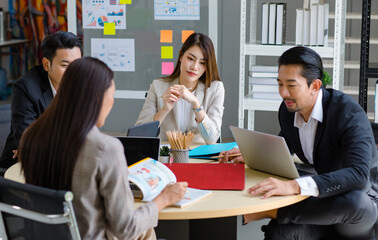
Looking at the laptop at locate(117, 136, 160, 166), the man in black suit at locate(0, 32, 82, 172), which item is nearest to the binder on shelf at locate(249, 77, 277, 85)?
the man in black suit at locate(0, 32, 82, 172)

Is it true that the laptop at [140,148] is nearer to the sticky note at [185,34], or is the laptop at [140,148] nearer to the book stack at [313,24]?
the book stack at [313,24]

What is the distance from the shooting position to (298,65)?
92.4 inches

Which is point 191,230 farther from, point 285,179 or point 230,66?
point 230,66

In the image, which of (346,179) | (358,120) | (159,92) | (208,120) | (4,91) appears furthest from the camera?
(4,91)

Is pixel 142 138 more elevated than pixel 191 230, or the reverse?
pixel 142 138

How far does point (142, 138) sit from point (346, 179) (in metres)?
0.76

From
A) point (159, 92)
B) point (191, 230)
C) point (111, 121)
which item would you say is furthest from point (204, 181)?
point (111, 121)

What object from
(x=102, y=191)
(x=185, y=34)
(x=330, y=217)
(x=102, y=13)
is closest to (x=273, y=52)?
(x=185, y=34)

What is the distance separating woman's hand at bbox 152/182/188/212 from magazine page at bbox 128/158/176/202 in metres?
0.06

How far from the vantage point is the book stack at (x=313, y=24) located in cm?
411

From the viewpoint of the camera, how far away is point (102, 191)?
5.32ft

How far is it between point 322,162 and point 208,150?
545 mm

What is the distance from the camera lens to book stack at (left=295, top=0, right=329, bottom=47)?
4.11m

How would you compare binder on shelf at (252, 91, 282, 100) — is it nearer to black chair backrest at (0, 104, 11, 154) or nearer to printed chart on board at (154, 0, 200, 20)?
printed chart on board at (154, 0, 200, 20)
